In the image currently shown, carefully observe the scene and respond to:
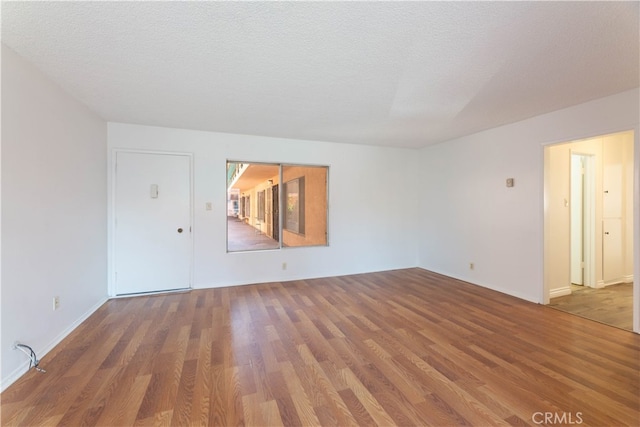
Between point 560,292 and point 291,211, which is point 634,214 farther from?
point 291,211

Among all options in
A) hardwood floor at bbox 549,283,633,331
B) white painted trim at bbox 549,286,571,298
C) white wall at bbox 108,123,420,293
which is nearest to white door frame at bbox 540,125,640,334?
hardwood floor at bbox 549,283,633,331

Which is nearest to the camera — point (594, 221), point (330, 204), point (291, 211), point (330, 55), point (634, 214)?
point (330, 55)

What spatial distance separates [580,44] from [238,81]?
276 centimetres

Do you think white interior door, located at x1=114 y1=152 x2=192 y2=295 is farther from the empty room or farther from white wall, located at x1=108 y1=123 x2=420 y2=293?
white wall, located at x1=108 y1=123 x2=420 y2=293

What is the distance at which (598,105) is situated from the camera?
3.03m

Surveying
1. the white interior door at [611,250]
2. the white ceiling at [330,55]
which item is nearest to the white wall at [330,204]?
the white ceiling at [330,55]

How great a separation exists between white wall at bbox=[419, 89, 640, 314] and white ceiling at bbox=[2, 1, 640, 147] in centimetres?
28

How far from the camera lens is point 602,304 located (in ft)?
11.5

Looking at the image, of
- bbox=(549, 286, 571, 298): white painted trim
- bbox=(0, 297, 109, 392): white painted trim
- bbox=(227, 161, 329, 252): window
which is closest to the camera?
bbox=(0, 297, 109, 392): white painted trim

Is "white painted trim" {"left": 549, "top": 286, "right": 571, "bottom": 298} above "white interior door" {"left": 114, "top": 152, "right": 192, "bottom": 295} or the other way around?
the other way around

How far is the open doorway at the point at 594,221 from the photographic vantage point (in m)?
3.87

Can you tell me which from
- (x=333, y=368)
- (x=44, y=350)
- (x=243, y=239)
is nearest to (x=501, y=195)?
(x=333, y=368)

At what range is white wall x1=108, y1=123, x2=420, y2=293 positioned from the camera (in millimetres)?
4270

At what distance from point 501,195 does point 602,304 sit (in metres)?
1.81
